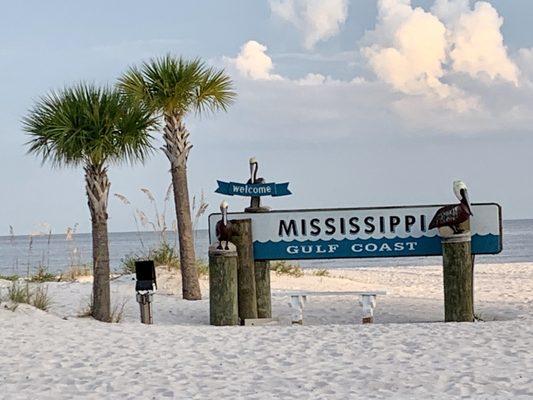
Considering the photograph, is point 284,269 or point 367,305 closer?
point 367,305

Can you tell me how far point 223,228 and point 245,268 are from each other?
27.4 inches

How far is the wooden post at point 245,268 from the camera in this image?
12242mm

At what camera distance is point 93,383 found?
7508 millimetres

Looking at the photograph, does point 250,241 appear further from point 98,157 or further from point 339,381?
point 339,381

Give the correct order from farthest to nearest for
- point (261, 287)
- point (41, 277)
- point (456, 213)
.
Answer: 1. point (41, 277)
2. point (261, 287)
3. point (456, 213)

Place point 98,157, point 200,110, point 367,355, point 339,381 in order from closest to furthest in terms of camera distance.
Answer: point 339,381 → point 367,355 → point 98,157 → point 200,110

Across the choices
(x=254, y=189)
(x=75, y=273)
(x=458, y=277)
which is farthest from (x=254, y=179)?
(x=75, y=273)

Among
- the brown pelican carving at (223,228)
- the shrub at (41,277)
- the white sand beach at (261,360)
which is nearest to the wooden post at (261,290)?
the brown pelican carving at (223,228)

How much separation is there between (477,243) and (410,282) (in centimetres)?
868

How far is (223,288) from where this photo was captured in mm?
11906

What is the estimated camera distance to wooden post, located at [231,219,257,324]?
40.2ft

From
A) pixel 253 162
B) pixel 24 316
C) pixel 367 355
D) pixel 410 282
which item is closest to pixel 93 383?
pixel 367 355

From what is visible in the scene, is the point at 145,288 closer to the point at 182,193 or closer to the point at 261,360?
the point at 182,193

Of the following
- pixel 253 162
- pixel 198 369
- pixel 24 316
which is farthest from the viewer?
pixel 253 162
